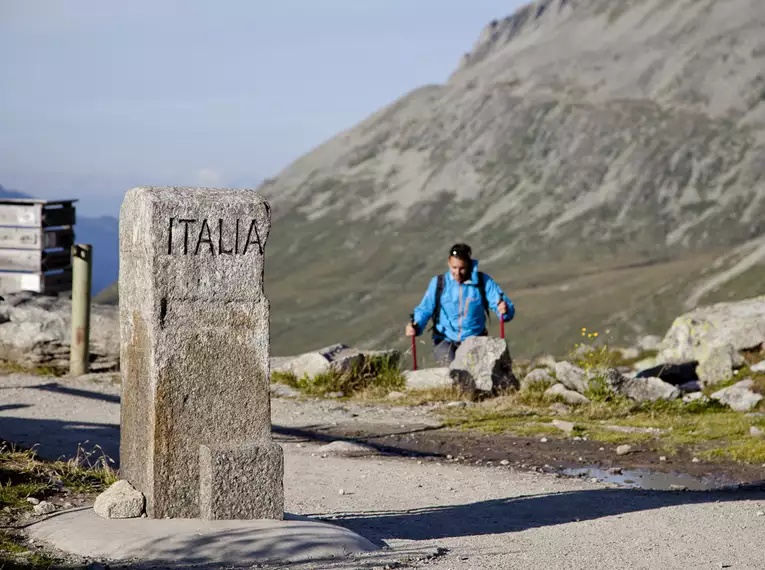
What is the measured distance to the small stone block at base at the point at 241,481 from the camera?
265 inches

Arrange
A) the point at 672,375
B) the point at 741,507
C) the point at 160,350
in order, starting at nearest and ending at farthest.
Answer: the point at 160,350 < the point at 741,507 < the point at 672,375

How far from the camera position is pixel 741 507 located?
27.9ft

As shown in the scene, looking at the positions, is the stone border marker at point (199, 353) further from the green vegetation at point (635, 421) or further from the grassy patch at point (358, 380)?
the grassy patch at point (358, 380)

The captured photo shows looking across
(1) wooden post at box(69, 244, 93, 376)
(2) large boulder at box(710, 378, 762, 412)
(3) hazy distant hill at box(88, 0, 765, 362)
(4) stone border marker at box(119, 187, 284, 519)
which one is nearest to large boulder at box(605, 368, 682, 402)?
(2) large boulder at box(710, 378, 762, 412)

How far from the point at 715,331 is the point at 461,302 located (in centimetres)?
478

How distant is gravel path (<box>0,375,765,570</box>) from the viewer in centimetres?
691

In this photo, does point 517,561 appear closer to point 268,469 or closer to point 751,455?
point 268,469

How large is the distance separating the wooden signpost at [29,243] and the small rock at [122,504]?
11038 mm

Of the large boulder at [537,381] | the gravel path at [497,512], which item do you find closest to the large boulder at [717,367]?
the large boulder at [537,381]

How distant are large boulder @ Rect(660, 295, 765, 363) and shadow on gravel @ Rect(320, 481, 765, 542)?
666cm

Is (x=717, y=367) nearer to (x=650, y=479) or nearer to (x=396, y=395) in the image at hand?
(x=396, y=395)

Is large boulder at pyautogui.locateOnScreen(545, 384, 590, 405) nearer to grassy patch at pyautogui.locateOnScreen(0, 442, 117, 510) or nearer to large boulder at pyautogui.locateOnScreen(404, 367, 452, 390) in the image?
large boulder at pyautogui.locateOnScreen(404, 367, 452, 390)

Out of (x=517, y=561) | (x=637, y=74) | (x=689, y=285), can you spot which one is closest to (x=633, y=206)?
(x=637, y=74)

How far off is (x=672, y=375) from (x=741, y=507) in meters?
7.78
